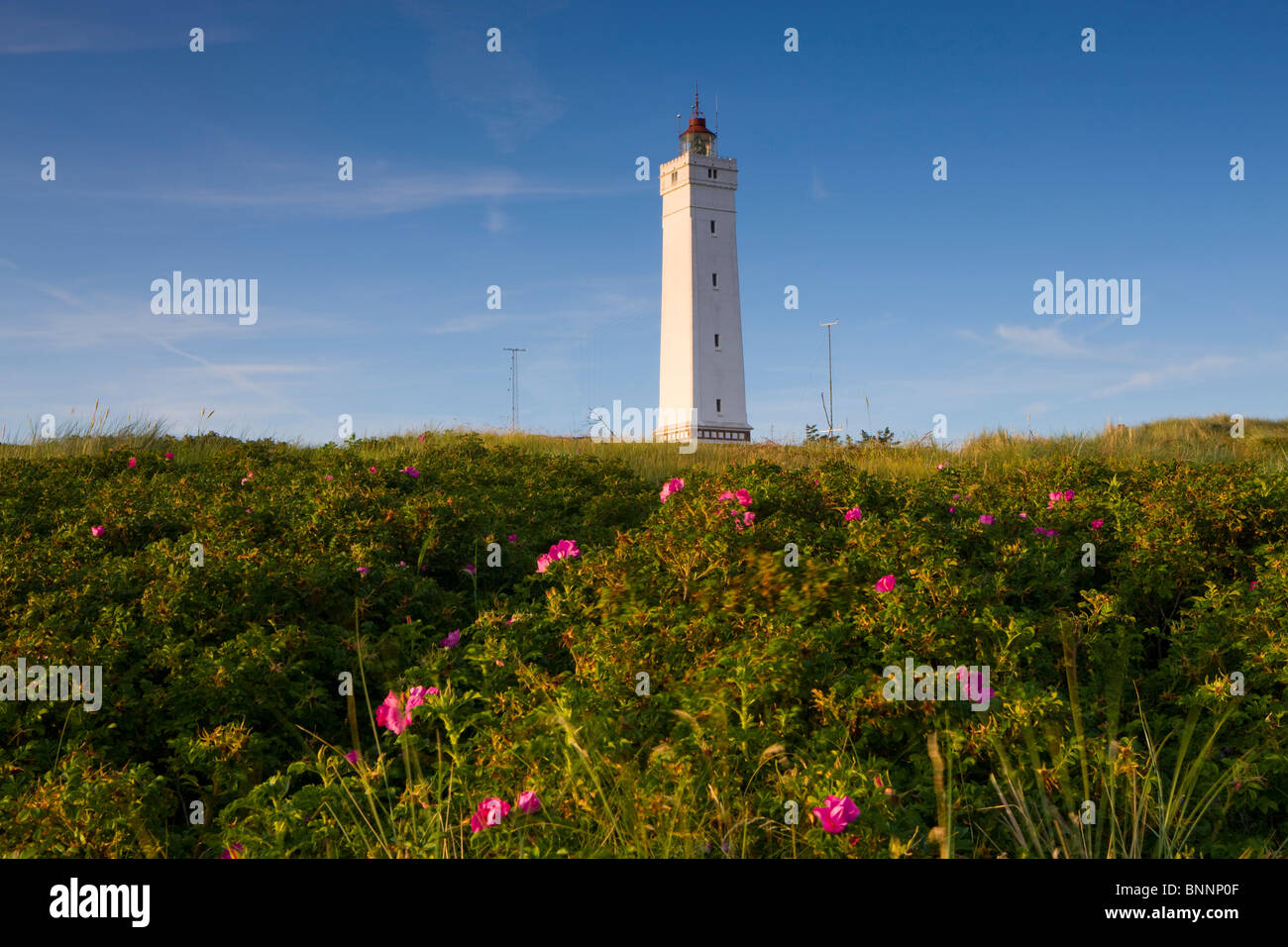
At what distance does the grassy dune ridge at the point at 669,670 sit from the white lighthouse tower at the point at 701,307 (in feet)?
91.3

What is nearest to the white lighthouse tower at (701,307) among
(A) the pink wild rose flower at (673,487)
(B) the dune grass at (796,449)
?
(B) the dune grass at (796,449)

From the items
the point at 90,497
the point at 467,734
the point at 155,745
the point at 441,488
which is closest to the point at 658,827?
the point at 467,734

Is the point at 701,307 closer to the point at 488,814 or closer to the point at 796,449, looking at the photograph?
the point at 796,449

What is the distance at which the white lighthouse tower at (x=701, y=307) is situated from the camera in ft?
114

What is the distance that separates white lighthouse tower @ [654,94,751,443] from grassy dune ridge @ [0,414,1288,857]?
91.3 ft

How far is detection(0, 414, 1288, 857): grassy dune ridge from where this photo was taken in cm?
335

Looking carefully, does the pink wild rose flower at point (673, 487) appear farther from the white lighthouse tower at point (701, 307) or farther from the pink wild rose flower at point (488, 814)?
the white lighthouse tower at point (701, 307)

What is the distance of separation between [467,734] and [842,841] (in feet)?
6.84

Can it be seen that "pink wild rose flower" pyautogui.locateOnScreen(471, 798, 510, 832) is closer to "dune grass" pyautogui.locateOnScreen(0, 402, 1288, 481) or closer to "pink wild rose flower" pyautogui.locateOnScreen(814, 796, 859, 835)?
"pink wild rose flower" pyautogui.locateOnScreen(814, 796, 859, 835)

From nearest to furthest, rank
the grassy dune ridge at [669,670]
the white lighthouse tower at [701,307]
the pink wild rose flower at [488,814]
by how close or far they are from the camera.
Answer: the pink wild rose flower at [488,814]
the grassy dune ridge at [669,670]
the white lighthouse tower at [701,307]

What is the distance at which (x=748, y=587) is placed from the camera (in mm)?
4781

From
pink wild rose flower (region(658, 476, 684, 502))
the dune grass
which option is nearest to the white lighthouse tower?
the dune grass

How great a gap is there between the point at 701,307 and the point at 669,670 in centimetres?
3154

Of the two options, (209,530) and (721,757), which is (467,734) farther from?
(209,530)
